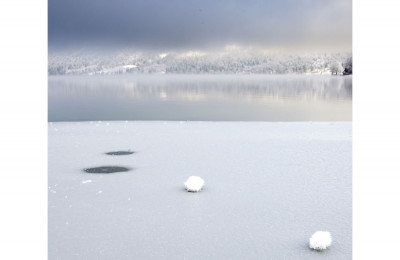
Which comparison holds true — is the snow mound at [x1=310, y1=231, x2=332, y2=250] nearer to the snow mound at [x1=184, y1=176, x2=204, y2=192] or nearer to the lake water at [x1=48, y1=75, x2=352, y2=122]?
the snow mound at [x1=184, y1=176, x2=204, y2=192]

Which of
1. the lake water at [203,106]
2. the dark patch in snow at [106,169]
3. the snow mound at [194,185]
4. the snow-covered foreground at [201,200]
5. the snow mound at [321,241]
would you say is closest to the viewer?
the snow mound at [321,241]

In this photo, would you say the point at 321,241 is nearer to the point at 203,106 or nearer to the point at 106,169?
the point at 106,169

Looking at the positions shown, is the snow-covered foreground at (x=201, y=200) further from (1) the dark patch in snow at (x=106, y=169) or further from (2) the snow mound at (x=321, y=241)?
(1) the dark patch in snow at (x=106, y=169)

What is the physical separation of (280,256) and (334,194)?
8.08 ft

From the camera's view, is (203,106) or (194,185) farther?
(203,106)

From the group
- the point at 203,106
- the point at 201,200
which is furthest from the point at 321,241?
the point at 203,106

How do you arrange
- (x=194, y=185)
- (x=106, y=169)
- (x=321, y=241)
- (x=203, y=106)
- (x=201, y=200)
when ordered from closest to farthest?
(x=321, y=241) < (x=201, y=200) < (x=194, y=185) < (x=106, y=169) < (x=203, y=106)

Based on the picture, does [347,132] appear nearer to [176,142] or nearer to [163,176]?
[176,142]

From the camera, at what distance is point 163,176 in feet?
25.5

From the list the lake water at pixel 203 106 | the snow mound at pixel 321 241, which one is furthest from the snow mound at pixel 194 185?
the lake water at pixel 203 106

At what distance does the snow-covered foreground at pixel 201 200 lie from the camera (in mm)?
4484

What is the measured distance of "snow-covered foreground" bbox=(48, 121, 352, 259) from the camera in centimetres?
448

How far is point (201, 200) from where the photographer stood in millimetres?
6199
